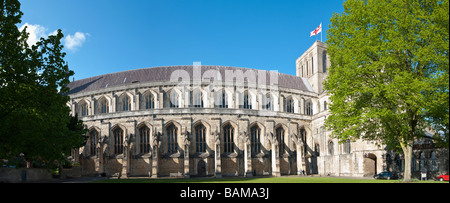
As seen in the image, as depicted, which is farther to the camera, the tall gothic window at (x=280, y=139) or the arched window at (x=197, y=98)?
the arched window at (x=197, y=98)

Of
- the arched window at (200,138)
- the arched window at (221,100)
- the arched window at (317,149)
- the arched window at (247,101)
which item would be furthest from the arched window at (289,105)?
the arched window at (200,138)

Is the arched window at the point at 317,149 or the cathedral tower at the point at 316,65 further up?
the cathedral tower at the point at 316,65

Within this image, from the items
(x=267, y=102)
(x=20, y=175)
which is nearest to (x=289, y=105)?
(x=267, y=102)

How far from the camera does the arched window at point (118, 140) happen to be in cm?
4297

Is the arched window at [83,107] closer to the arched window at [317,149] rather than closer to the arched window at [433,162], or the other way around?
the arched window at [317,149]

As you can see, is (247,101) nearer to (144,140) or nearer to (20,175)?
(144,140)

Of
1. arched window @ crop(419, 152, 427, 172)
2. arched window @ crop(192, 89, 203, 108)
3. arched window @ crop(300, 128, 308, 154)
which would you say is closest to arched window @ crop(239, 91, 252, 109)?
arched window @ crop(192, 89, 203, 108)

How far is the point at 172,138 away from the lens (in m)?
41.6

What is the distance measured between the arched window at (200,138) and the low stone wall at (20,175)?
1724cm

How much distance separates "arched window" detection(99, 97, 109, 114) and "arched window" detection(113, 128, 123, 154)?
6350 mm

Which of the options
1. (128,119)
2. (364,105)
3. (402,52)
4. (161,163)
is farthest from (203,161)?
(402,52)

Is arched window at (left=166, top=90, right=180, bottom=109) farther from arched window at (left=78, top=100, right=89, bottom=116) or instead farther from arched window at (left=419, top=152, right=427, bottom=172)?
arched window at (left=419, top=152, right=427, bottom=172)

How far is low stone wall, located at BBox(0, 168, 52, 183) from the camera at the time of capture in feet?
85.7
